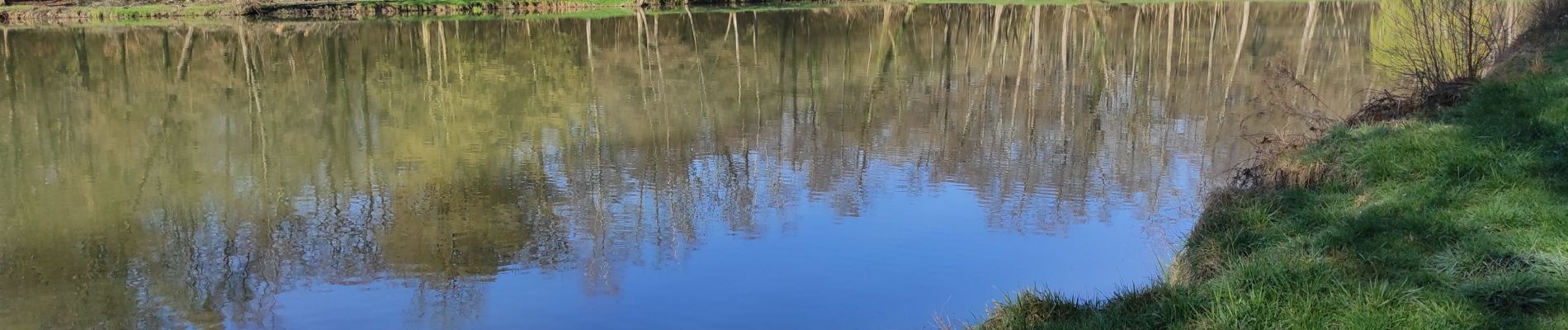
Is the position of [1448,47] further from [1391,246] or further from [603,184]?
[603,184]

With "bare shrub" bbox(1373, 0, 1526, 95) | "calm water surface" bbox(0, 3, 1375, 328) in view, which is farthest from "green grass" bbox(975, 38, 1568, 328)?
"bare shrub" bbox(1373, 0, 1526, 95)

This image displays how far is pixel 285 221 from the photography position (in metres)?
9.95

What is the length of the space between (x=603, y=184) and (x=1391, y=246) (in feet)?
24.9

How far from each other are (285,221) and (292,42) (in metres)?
23.5

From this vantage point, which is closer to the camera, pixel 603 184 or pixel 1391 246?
pixel 1391 246

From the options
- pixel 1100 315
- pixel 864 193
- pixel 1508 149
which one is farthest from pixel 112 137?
pixel 1508 149

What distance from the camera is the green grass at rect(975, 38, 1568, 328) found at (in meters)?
4.61

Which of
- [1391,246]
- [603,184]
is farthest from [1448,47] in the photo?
[603,184]

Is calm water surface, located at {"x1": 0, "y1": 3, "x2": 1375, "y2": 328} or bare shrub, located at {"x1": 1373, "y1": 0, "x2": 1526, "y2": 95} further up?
bare shrub, located at {"x1": 1373, "y1": 0, "x2": 1526, "y2": 95}

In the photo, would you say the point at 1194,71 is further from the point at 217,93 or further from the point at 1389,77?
the point at 217,93

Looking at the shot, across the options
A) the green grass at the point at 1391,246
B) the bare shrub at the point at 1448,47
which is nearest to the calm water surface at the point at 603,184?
the green grass at the point at 1391,246

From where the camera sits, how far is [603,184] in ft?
37.7

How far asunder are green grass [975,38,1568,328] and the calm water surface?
1.21 meters

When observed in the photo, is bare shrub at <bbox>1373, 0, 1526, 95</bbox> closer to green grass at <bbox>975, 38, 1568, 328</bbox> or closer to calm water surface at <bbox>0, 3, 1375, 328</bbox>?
calm water surface at <bbox>0, 3, 1375, 328</bbox>
